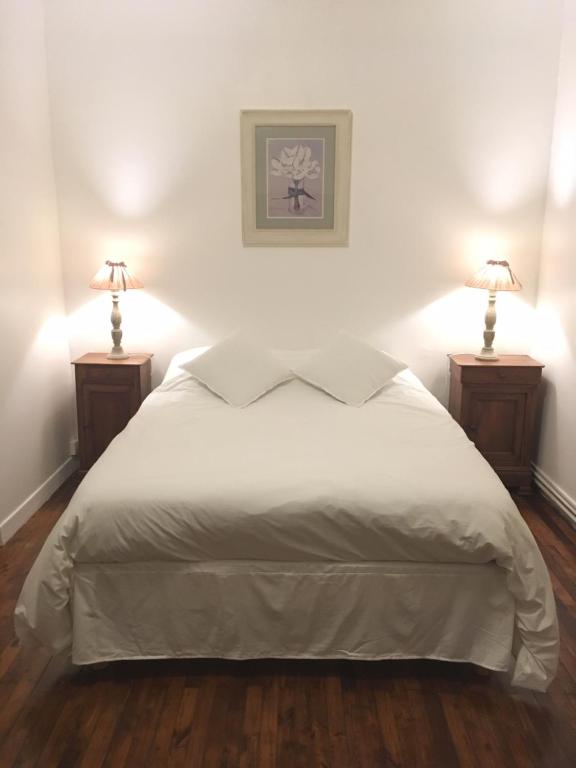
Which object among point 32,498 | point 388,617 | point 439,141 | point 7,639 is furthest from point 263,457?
point 439,141

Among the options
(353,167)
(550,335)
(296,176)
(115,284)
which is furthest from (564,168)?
(115,284)

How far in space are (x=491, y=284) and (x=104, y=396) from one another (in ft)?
7.41

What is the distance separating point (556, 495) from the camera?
11.7 ft

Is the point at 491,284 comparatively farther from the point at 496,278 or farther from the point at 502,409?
the point at 502,409

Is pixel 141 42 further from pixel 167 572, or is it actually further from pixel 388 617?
pixel 388 617

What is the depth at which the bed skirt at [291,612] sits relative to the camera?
2.16m

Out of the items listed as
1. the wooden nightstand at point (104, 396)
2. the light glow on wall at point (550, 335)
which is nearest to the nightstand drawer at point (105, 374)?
the wooden nightstand at point (104, 396)

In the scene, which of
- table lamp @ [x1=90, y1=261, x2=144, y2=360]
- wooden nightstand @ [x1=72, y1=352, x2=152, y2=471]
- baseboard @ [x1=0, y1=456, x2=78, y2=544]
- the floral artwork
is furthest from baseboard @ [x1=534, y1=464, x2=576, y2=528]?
baseboard @ [x1=0, y1=456, x2=78, y2=544]

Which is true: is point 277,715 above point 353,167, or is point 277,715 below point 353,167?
below

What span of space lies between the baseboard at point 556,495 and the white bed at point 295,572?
1.40 metres

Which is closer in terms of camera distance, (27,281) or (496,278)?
(27,281)

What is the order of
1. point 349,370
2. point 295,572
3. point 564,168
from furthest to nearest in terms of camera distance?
point 564,168
point 349,370
point 295,572

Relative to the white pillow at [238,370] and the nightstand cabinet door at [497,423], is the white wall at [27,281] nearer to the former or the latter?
the white pillow at [238,370]

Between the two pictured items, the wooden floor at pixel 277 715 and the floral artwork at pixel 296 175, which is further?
the floral artwork at pixel 296 175
